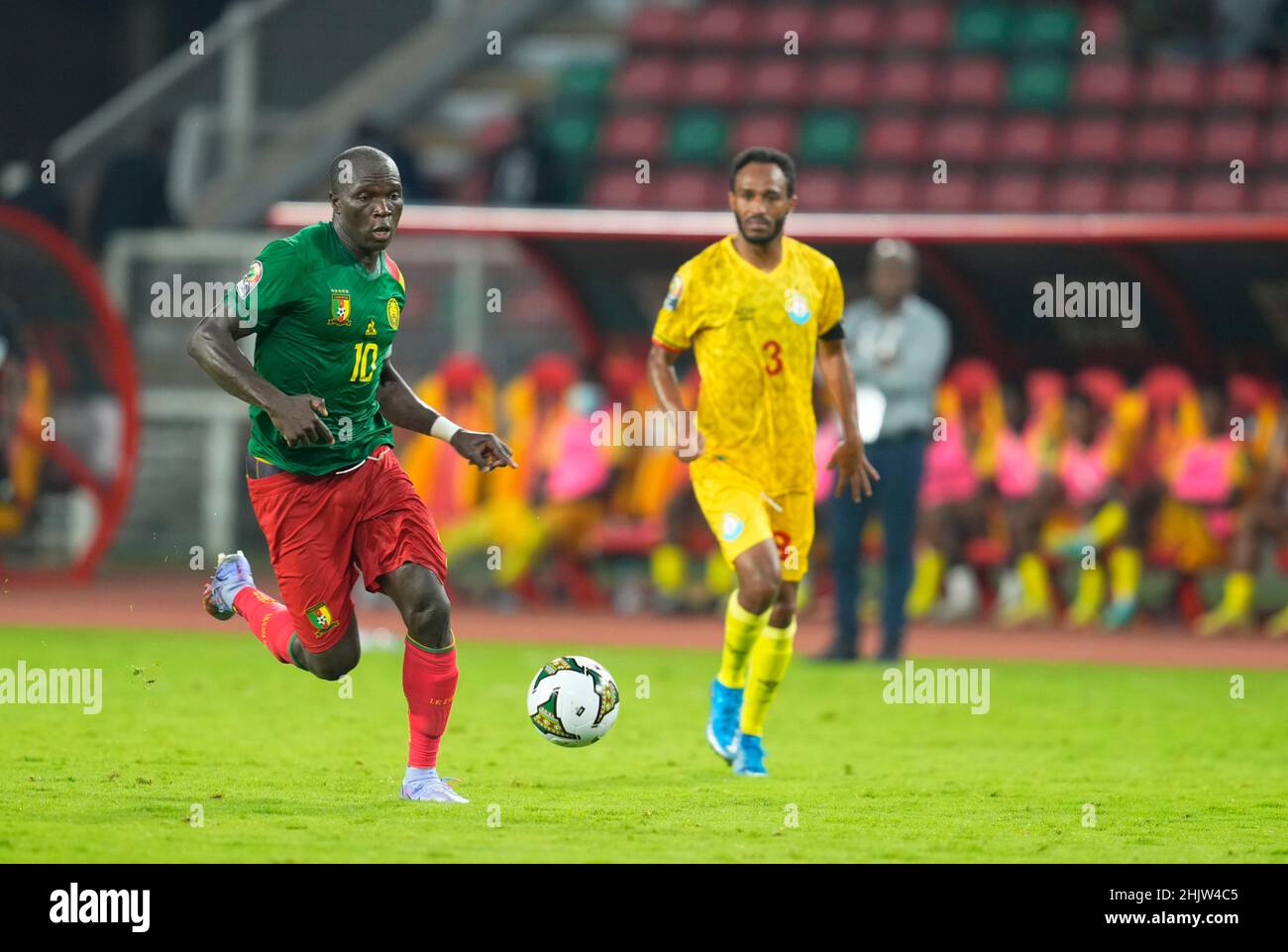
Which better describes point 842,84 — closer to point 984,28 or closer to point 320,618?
point 984,28

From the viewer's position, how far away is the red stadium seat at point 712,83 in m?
21.4

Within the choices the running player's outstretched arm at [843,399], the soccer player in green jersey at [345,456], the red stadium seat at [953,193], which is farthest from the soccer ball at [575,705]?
the red stadium seat at [953,193]

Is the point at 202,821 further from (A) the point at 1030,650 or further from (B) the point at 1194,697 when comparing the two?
(A) the point at 1030,650

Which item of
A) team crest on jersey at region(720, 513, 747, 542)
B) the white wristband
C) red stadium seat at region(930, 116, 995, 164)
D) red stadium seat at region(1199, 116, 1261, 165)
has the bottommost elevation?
team crest on jersey at region(720, 513, 747, 542)

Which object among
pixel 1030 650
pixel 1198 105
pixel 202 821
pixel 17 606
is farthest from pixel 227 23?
pixel 202 821

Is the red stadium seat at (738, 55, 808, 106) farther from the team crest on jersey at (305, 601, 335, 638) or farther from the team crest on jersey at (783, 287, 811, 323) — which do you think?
the team crest on jersey at (305, 601, 335, 638)

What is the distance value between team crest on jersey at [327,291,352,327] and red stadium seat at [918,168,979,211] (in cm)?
1291

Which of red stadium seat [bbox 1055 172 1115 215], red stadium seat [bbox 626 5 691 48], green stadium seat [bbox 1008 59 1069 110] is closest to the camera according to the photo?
red stadium seat [bbox 1055 172 1115 215]

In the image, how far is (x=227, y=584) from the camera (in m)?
8.33

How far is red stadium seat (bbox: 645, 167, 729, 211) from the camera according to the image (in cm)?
2023

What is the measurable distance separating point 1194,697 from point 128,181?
454 inches

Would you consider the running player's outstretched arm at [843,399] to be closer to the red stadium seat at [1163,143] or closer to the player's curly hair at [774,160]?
the player's curly hair at [774,160]

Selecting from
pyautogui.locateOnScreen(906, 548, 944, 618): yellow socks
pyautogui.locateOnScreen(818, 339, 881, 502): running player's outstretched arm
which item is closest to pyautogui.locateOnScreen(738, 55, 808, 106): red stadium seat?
pyautogui.locateOnScreen(906, 548, 944, 618): yellow socks

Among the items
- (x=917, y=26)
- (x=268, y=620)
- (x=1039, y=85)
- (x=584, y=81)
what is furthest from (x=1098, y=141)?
(x=268, y=620)
